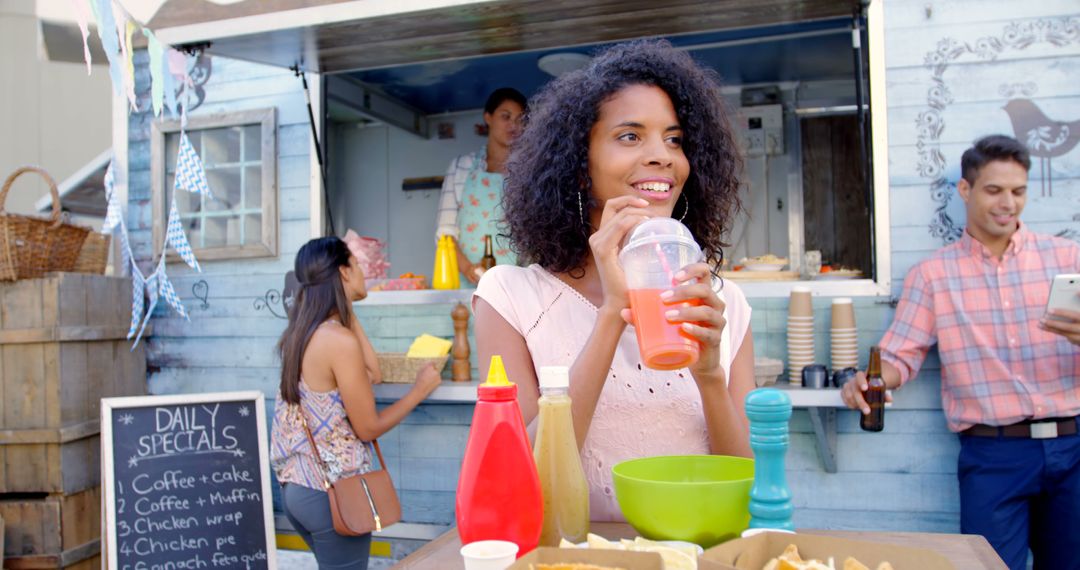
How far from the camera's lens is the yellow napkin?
392 centimetres

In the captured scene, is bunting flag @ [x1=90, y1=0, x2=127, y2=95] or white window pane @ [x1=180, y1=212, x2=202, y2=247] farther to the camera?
white window pane @ [x1=180, y1=212, x2=202, y2=247]

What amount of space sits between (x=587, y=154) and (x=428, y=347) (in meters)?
2.44

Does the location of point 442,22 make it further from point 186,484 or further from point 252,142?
point 186,484

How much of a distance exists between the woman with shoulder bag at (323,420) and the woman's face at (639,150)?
187 cm

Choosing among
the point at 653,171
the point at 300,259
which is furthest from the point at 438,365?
the point at 653,171

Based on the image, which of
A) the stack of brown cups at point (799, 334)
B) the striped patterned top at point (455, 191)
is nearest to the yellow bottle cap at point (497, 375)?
the stack of brown cups at point (799, 334)

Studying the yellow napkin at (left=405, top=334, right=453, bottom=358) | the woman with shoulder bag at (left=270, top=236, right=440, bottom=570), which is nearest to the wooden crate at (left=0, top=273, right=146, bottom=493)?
the woman with shoulder bag at (left=270, top=236, right=440, bottom=570)

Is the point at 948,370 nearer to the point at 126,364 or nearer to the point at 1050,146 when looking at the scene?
the point at 1050,146

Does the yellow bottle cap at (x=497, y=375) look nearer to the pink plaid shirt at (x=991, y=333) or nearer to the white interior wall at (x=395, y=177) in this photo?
the pink plaid shirt at (x=991, y=333)

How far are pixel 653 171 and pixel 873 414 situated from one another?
2248mm

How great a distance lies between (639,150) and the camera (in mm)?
1584

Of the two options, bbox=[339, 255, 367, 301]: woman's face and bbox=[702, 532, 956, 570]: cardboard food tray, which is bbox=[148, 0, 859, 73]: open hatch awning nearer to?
bbox=[339, 255, 367, 301]: woman's face

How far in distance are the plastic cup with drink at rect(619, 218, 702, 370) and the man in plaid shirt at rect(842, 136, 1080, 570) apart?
238 centimetres

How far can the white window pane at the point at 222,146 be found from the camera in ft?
15.1
